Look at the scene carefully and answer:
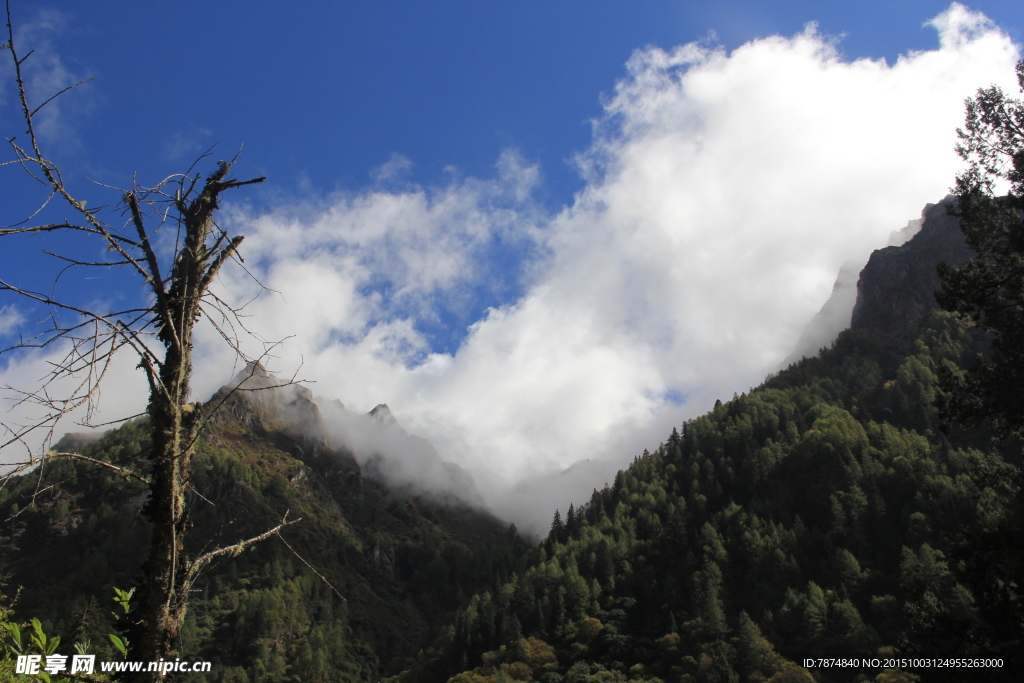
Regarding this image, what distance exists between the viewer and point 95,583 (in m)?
122

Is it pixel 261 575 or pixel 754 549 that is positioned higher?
pixel 261 575

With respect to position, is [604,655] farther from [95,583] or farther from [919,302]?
[919,302]

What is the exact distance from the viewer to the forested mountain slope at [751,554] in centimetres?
7562

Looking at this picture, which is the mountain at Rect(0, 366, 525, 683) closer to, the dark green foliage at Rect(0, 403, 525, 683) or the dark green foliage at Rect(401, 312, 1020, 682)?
the dark green foliage at Rect(0, 403, 525, 683)

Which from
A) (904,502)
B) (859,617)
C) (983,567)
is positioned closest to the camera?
(983,567)

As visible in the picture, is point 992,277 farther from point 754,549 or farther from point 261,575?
point 261,575

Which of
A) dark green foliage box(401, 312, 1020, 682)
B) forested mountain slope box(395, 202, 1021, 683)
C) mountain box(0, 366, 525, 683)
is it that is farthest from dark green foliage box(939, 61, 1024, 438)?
mountain box(0, 366, 525, 683)

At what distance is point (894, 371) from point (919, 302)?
48.2 metres

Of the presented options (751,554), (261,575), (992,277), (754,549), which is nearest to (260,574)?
(261,575)

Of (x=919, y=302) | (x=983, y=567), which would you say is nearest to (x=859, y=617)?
(x=983, y=567)

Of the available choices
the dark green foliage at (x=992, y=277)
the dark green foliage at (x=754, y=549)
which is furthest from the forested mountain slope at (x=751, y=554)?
the dark green foliage at (x=992, y=277)

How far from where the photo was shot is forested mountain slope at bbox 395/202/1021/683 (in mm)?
75625

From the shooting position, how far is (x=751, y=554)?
331 feet

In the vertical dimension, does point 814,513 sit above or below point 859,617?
above
